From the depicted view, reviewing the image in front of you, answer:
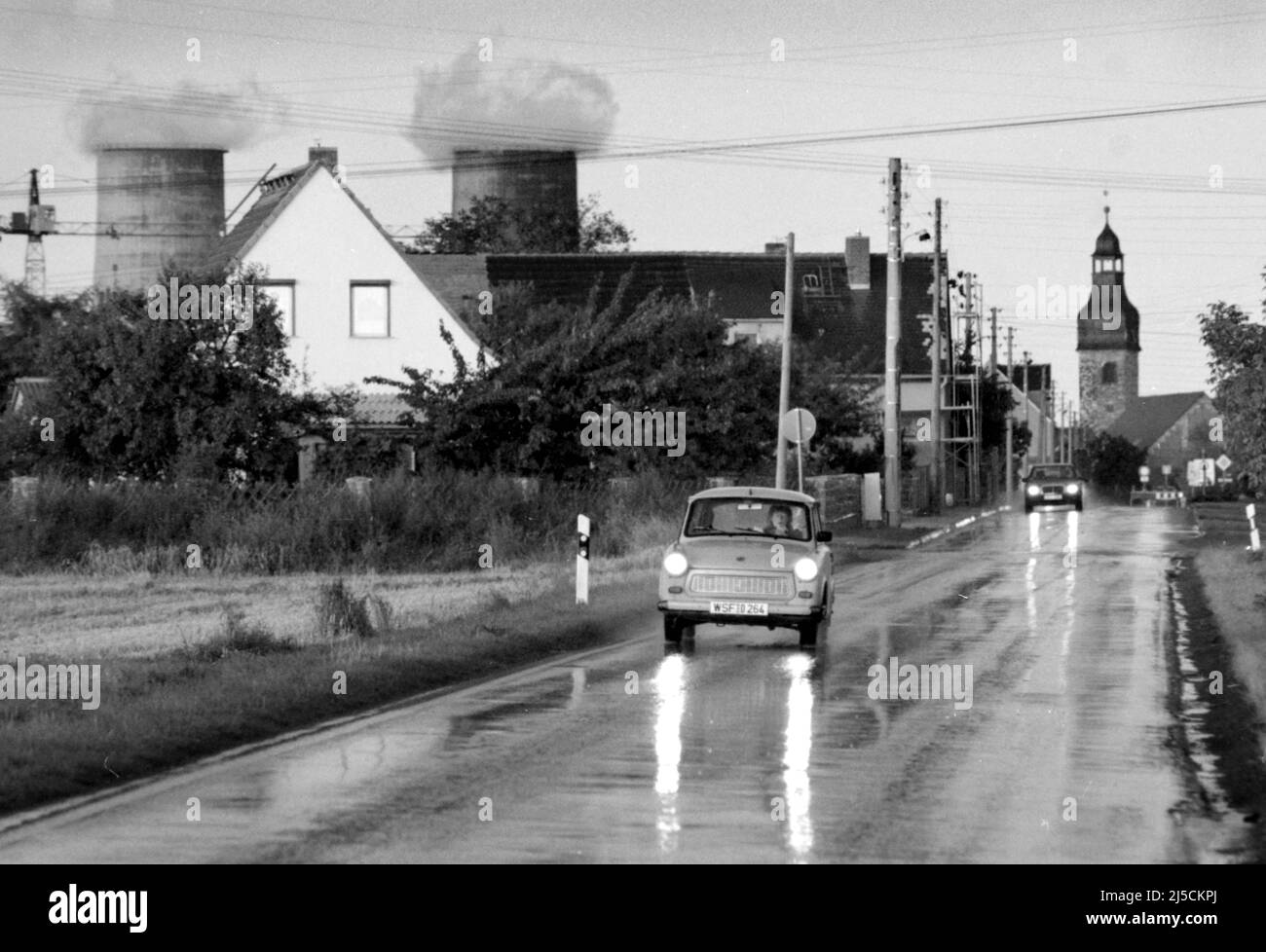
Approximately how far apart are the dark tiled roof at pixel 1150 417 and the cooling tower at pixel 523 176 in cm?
8233

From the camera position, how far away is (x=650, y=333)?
146 feet

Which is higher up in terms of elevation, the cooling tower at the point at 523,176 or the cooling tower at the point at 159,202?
the cooling tower at the point at 523,176

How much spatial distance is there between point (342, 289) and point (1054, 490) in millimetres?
23072

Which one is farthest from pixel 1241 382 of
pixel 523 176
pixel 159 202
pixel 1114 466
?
pixel 1114 466

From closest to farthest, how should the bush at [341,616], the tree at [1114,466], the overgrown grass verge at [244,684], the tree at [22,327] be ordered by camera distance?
1. the overgrown grass verge at [244,684]
2. the bush at [341,616]
3. the tree at [22,327]
4. the tree at [1114,466]

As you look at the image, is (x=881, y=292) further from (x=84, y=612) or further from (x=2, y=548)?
(x=84, y=612)

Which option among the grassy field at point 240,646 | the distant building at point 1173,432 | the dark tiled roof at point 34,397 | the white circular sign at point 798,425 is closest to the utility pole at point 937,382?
the white circular sign at point 798,425

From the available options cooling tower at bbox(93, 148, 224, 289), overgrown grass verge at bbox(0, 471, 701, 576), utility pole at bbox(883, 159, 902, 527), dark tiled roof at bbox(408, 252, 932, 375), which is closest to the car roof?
overgrown grass verge at bbox(0, 471, 701, 576)

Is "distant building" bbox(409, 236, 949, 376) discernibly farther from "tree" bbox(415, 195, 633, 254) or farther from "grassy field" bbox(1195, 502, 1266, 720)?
"grassy field" bbox(1195, 502, 1266, 720)

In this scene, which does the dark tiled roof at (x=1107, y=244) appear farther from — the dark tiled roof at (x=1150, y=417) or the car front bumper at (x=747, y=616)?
the car front bumper at (x=747, y=616)

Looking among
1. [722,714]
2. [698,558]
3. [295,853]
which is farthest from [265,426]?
[295,853]

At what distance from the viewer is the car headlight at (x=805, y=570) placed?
20.7 meters
